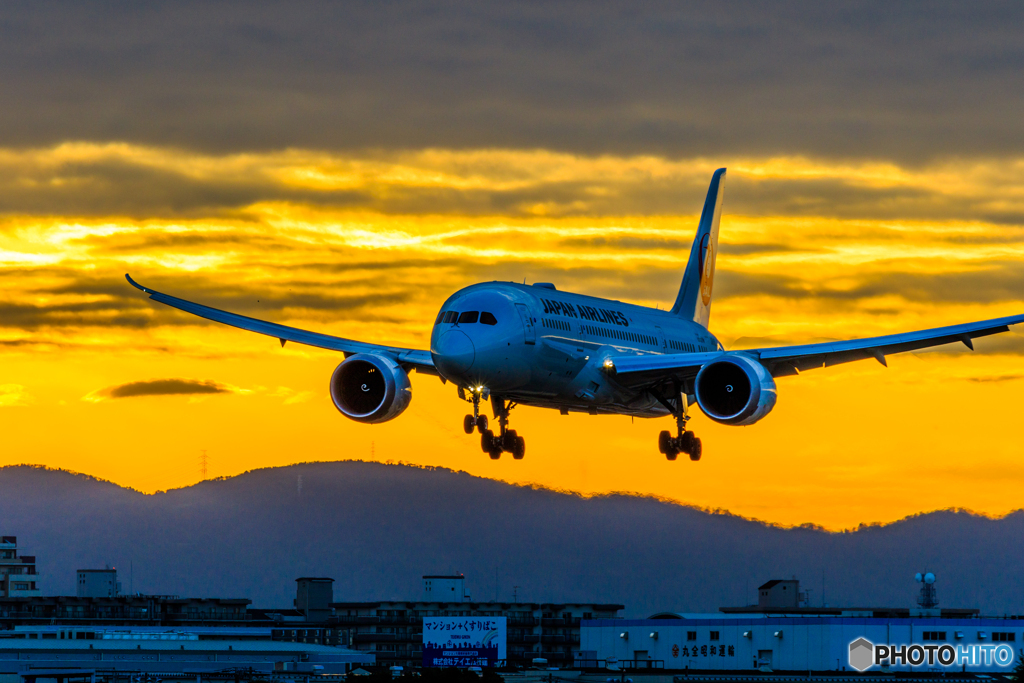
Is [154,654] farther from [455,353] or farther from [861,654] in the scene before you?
[455,353]

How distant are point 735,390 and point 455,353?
13847mm

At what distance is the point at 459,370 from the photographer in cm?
6450

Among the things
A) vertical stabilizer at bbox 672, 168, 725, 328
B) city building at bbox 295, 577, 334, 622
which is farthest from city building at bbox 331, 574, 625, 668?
vertical stabilizer at bbox 672, 168, 725, 328

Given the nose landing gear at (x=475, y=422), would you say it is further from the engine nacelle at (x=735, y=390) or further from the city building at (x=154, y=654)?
the city building at (x=154, y=654)

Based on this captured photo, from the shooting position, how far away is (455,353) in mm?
64312

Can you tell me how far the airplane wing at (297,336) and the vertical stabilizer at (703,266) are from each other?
27395 mm

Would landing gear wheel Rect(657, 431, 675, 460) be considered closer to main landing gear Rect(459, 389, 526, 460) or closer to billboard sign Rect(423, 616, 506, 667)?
main landing gear Rect(459, 389, 526, 460)

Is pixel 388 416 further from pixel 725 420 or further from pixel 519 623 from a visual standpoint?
pixel 519 623

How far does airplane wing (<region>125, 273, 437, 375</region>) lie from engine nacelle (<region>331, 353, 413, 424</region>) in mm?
1068

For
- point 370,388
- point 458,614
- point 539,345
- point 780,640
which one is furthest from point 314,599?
point 539,345

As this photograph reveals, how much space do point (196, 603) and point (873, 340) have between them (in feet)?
456

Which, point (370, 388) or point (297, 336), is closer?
point (370, 388)

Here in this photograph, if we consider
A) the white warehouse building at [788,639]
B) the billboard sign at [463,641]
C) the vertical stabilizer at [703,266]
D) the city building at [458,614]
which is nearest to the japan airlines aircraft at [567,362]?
the vertical stabilizer at [703,266]

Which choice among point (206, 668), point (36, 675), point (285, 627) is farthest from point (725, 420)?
point (285, 627)
